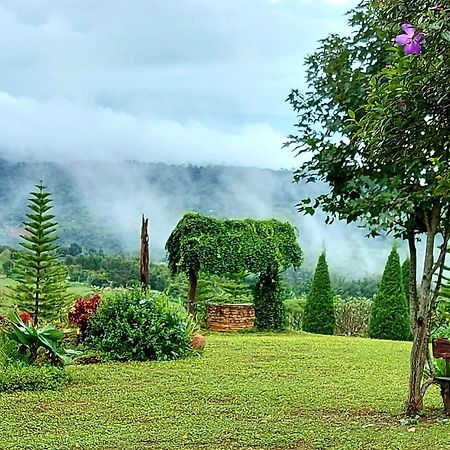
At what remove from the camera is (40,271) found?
34.7 feet

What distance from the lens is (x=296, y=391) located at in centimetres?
564

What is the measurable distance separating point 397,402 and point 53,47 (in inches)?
797

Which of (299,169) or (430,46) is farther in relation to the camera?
(299,169)

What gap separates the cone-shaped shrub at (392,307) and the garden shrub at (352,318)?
1.60m

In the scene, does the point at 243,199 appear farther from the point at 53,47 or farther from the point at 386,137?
the point at 386,137

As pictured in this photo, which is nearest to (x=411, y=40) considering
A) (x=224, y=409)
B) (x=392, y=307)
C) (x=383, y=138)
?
(x=383, y=138)

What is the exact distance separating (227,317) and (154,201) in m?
8.26

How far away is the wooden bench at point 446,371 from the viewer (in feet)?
14.2

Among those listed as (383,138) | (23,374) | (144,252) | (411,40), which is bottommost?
(23,374)

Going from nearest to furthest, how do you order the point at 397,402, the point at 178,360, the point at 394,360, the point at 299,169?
1. the point at 299,169
2. the point at 397,402
3. the point at 178,360
4. the point at 394,360

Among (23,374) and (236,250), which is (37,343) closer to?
(23,374)

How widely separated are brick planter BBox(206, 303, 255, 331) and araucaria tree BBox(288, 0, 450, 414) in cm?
885

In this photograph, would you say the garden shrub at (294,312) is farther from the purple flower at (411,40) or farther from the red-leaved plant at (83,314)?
the purple flower at (411,40)

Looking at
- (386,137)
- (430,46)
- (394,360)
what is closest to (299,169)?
(386,137)
